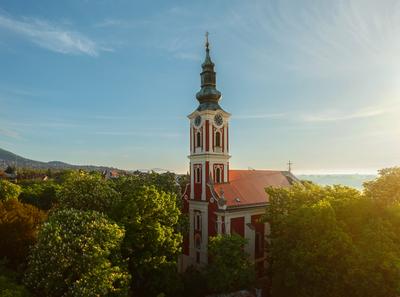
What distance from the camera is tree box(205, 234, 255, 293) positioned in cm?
2819

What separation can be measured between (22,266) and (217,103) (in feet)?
91.4

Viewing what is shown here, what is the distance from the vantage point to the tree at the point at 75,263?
2230 centimetres

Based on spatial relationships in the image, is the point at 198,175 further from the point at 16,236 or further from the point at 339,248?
the point at 16,236


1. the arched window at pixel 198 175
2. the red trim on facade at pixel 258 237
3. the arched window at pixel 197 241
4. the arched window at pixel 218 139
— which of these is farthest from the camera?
the arched window at pixel 218 139

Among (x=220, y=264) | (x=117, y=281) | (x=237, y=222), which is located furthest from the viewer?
(x=237, y=222)

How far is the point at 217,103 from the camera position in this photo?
134 feet

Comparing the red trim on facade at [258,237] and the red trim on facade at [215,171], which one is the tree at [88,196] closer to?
the red trim on facade at [215,171]

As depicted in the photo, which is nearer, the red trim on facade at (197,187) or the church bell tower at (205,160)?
the church bell tower at (205,160)

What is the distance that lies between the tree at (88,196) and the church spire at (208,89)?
15.9m

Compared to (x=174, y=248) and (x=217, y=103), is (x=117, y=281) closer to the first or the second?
(x=174, y=248)

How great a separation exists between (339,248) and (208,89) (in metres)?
24.1

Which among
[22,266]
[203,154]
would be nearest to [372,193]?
[203,154]

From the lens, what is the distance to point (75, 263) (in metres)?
22.8

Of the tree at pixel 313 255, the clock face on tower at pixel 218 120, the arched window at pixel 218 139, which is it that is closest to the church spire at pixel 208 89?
the clock face on tower at pixel 218 120
